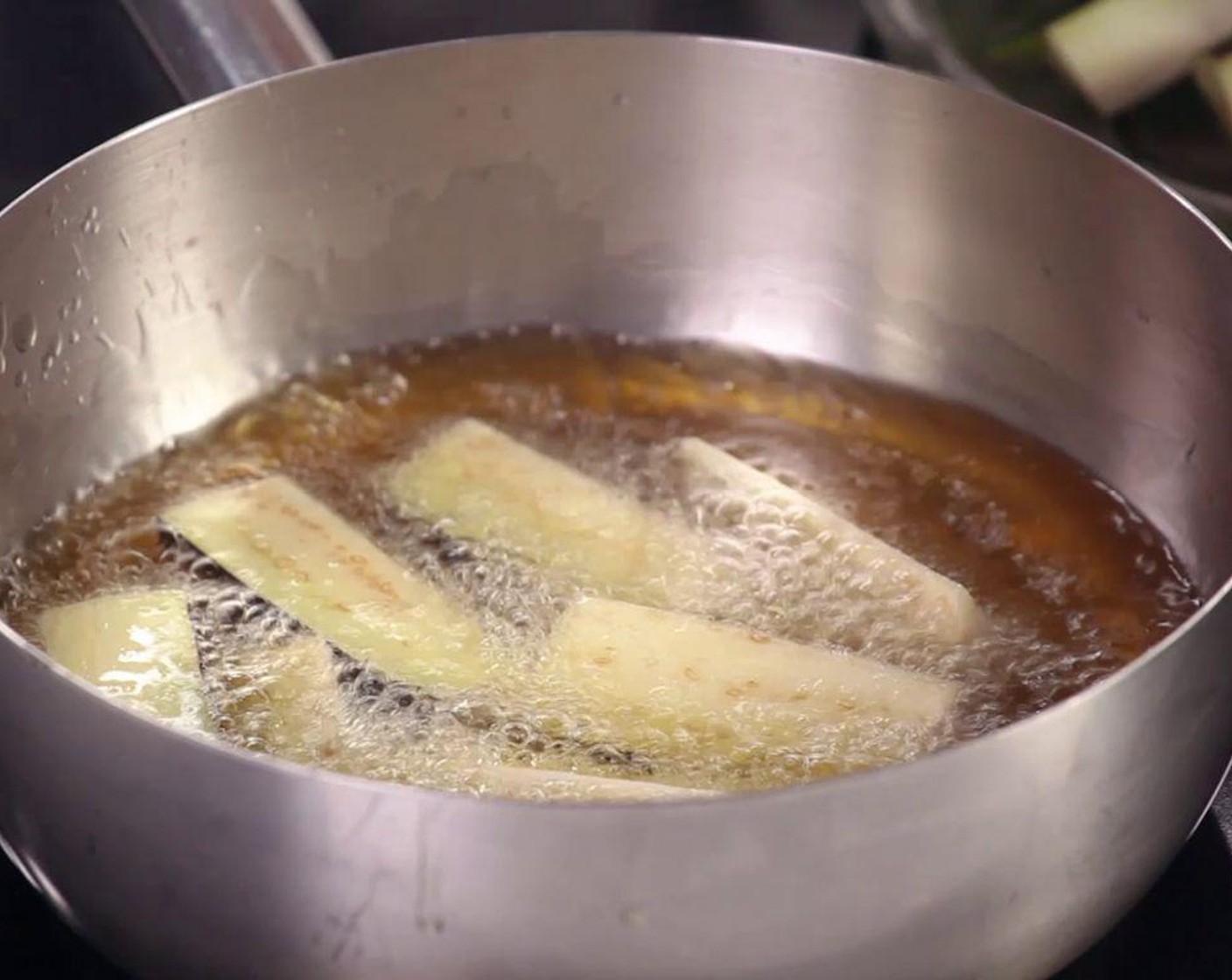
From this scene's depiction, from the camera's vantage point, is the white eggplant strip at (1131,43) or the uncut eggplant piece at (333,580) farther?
the white eggplant strip at (1131,43)

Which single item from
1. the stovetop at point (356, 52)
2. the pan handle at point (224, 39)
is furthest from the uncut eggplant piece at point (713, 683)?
A: the pan handle at point (224, 39)

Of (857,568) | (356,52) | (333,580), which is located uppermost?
(356,52)

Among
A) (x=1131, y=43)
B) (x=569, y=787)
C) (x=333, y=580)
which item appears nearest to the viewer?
(x=569, y=787)

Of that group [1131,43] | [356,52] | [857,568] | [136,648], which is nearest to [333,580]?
[136,648]

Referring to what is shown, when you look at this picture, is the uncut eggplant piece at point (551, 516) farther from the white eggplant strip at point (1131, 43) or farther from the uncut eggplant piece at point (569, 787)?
the white eggplant strip at point (1131, 43)

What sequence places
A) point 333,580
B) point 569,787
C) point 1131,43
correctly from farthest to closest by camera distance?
1. point 1131,43
2. point 333,580
3. point 569,787

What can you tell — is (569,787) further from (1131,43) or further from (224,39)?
(1131,43)
